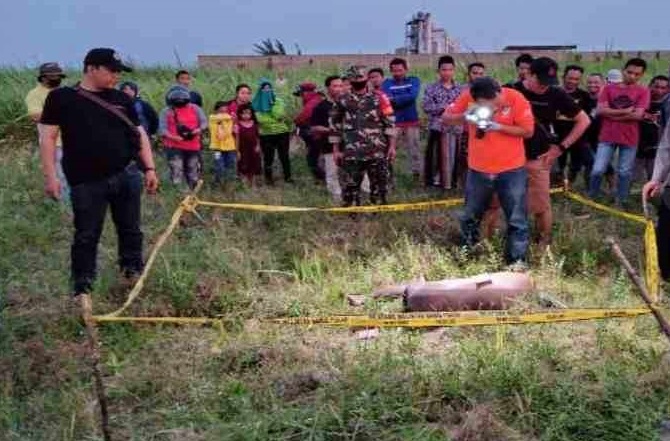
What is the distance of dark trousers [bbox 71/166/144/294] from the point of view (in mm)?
5094

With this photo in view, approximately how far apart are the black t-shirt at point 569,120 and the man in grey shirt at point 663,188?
77.3 inches

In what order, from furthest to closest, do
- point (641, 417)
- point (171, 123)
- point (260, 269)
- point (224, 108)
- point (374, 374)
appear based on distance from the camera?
1. point (224, 108)
2. point (171, 123)
3. point (260, 269)
4. point (374, 374)
5. point (641, 417)

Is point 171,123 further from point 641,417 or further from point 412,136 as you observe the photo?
point 641,417

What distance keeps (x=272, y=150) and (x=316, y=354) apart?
584cm

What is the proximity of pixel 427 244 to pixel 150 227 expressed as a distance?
2.72m

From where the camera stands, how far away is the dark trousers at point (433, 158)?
8906mm

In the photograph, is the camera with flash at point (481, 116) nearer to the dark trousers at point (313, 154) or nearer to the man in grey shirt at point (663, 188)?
the man in grey shirt at point (663, 188)

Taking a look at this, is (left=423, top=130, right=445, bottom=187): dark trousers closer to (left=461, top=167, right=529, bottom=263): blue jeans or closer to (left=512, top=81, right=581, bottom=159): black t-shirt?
(left=512, top=81, right=581, bottom=159): black t-shirt

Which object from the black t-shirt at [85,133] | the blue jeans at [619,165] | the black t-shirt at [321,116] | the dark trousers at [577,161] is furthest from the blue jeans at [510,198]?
the black t-shirt at [321,116]

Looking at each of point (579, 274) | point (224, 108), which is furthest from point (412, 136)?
point (579, 274)

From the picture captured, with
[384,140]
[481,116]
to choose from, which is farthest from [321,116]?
[481,116]

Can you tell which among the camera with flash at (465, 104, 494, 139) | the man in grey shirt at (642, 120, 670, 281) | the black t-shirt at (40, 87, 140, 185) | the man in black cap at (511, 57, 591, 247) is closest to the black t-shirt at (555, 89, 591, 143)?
the man in black cap at (511, 57, 591, 247)

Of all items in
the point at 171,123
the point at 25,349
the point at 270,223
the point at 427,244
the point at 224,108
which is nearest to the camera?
the point at 25,349

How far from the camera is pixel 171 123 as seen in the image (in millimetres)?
8922
